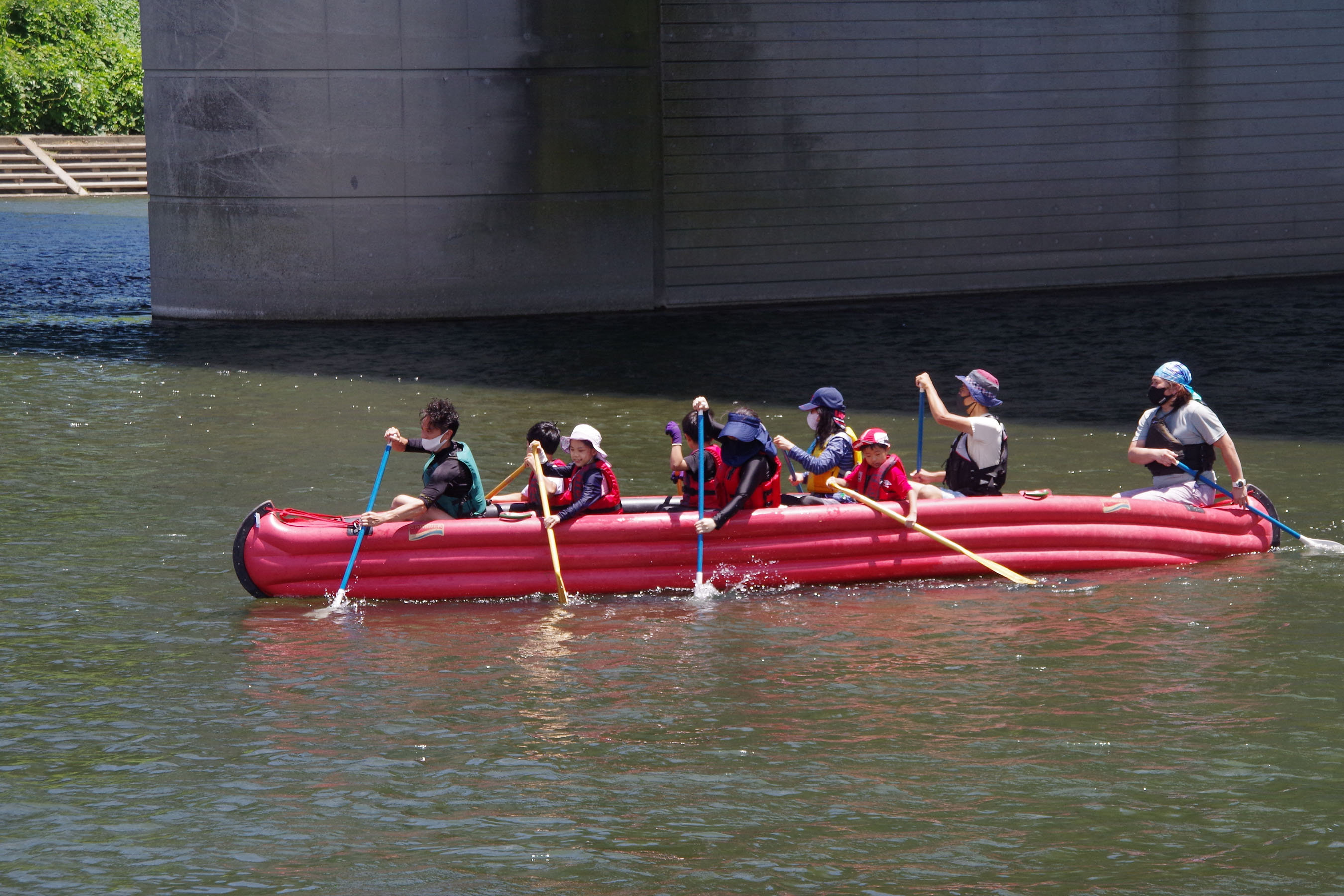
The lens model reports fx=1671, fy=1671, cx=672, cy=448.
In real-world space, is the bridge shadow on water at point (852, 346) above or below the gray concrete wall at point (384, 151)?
below

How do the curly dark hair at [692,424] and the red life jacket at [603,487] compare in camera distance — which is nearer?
the red life jacket at [603,487]

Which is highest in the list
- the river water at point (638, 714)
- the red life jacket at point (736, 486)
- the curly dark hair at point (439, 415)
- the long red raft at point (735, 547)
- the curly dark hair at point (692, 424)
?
the curly dark hair at point (439, 415)

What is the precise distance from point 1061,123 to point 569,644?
17.1 metres

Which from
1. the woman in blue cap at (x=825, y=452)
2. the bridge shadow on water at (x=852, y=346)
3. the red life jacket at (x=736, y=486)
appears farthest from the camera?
the bridge shadow on water at (x=852, y=346)

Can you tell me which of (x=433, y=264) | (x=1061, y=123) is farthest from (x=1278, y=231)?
(x=433, y=264)

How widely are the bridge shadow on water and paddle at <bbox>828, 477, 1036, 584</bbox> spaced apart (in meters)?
5.17

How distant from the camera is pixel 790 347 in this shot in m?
19.0

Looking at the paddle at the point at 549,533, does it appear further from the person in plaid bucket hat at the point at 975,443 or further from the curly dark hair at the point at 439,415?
the person in plaid bucket hat at the point at 975,443

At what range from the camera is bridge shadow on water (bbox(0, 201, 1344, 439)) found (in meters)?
16.1

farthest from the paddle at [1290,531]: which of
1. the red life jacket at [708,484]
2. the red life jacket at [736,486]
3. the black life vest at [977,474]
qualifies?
the red life jacket at [708,484]

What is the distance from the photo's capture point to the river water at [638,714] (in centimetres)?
601

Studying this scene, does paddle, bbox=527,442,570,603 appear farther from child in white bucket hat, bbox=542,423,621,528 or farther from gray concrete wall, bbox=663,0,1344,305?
gray concrete wall, bbox=663,0,1344,305

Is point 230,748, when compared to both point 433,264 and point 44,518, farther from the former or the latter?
point 433,264

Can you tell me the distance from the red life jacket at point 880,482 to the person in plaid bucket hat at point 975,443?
1.22 feet
